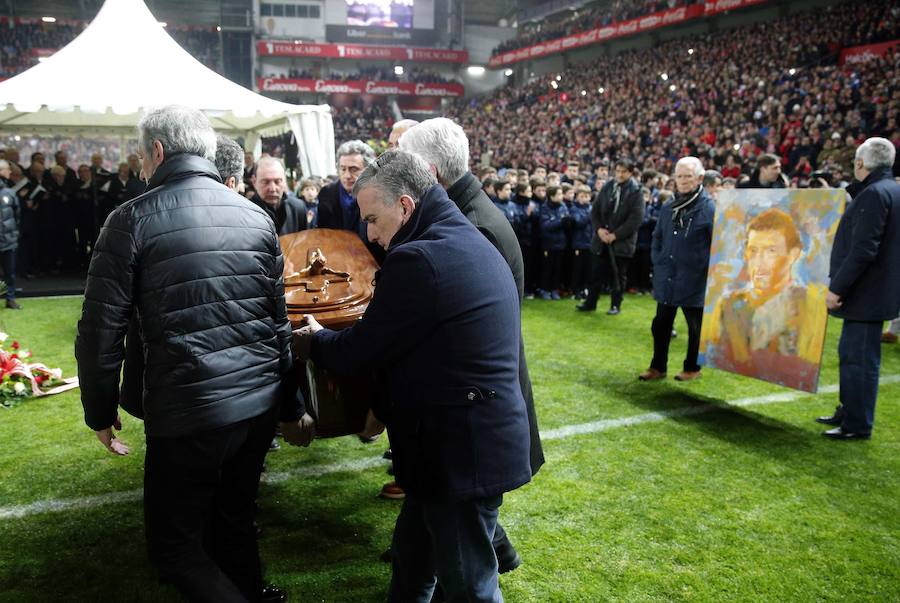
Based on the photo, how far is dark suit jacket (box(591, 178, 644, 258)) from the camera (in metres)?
9.07

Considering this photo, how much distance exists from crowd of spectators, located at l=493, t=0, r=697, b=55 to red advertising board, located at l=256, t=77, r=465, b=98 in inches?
189

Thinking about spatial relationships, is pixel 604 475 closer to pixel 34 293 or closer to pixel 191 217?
pixel 191 217

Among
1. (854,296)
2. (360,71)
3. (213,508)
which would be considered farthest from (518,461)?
(360,71)

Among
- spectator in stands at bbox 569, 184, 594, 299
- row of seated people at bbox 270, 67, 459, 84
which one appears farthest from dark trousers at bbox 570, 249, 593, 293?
row of seated people at bbox 270, 67, 459, 84

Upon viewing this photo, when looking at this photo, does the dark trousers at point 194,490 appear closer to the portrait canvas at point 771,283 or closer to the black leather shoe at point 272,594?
the black leather shoe at point 272,594

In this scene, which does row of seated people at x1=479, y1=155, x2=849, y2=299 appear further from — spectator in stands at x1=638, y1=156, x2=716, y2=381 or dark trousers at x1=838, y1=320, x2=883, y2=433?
dark trousers at x1=838, y1=320, x2=883, y2=433

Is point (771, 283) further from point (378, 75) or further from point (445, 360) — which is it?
point (378, 75)

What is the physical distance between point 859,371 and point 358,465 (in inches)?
134

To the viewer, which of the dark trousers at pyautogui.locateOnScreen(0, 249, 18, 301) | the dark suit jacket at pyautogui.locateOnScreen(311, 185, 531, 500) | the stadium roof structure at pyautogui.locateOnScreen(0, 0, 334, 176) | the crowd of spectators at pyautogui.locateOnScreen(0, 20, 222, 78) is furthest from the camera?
the crowd of spectators at pyautogui.locateOnScreen(0, 20, 222, 78)

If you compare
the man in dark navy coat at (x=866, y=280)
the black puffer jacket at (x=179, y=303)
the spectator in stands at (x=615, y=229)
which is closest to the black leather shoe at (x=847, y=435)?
the man in dark navy coat at (x=866, y=280)

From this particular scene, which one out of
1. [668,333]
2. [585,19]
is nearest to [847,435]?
[668,333]

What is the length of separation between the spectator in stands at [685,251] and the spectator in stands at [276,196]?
3184 mm

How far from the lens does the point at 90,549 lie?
123 inches

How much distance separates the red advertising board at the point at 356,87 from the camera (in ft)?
139
